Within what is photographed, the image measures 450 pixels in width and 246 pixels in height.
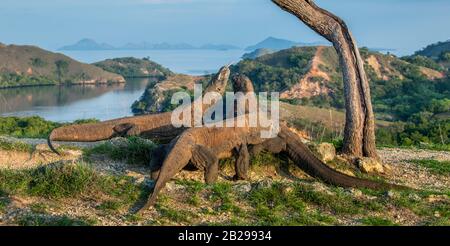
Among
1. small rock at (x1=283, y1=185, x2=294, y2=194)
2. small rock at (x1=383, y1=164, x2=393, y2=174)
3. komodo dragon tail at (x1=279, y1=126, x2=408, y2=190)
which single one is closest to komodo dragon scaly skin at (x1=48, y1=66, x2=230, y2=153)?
komodo dragon tail at (x1=279, y1=126, x2=408, y2=190)

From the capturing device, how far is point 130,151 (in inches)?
396

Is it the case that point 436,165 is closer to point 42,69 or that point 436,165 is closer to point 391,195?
point 391,195

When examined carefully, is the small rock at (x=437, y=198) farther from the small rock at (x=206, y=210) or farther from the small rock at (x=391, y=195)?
the small rock at (x=206, y=210)

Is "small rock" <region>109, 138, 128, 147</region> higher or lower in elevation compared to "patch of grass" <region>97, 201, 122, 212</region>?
higher

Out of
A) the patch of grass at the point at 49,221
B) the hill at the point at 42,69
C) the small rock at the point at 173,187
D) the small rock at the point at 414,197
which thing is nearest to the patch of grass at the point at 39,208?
the patch of grass at the point at 49,221

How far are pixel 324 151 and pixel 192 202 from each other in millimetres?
4211

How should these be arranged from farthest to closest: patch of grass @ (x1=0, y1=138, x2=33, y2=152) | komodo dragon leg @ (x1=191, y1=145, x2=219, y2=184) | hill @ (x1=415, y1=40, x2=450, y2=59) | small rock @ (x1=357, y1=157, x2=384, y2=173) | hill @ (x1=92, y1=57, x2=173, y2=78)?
hill @ (x1=92, y1=57, x2=173, y2=78), hill @ (x1=415, y1=40, x2=450, y2=59), small rock @ (x1=357, y1=157, x2=384, y2=173), patch of grass @ (x1=0, y1=138, x2=33, y2=152), komodo dragon leg @ (x1=191, y1=145, x2=219, y2=184)

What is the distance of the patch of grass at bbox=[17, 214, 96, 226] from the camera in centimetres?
653

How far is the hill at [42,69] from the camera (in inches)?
4173

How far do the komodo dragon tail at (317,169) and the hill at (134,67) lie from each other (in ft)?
397

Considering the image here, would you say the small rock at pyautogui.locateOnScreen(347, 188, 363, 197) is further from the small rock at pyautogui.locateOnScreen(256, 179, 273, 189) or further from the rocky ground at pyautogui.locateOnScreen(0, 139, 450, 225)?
the small rock at pyautogui.locateOnScreen(256, 179, 273, 189)

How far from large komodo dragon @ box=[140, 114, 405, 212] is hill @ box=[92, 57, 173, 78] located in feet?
398
